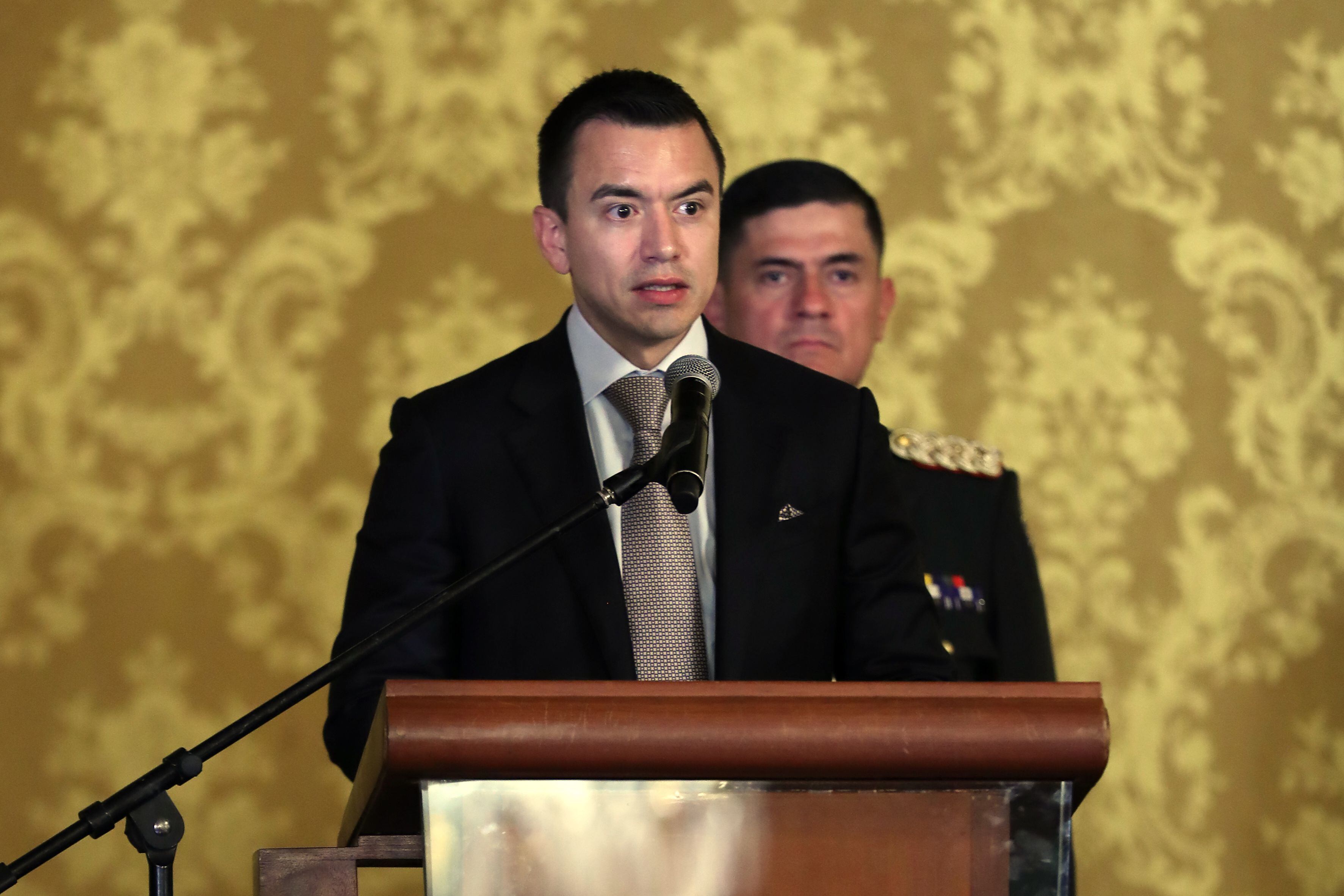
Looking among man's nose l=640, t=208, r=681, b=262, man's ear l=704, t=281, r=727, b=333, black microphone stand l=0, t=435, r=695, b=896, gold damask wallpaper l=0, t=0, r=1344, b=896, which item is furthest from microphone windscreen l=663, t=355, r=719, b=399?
gold damask wallpaper l=0, t=0, r=1344, b=896

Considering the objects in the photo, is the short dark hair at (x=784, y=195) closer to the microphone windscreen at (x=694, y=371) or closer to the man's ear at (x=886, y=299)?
the man's ear at (x=886, y=299)

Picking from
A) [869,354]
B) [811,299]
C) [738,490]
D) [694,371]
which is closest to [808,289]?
[811,299]

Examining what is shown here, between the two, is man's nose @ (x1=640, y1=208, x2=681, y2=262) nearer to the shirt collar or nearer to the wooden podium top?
the shirt collar

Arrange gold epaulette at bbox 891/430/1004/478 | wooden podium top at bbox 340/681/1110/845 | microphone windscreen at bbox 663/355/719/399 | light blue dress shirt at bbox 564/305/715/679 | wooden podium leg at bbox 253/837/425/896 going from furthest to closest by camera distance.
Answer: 1. gold epaulette at bbox 891/430/1004/478
2. light blue dress shirt at bbox 564/305/715/679
3. microphone windscreen at bbox 663/355/719/399
4. wooden podium leg at bbox 253/837/425/896
5. wooden podium top at bbox 340/681/1110/845

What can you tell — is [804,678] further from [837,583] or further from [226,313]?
[226,313]

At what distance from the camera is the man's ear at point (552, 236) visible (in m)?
1.67

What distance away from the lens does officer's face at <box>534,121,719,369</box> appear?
5.04 ft

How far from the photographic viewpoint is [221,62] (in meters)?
2.81

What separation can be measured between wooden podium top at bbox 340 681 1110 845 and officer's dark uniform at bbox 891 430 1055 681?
1.22 meters

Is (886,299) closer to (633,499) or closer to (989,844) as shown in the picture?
(633,499)

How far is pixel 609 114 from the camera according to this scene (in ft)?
5.32

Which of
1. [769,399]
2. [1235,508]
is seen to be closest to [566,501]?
[769,399]

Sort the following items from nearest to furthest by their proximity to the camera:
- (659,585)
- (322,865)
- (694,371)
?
(322,865)
(694,371)
(659,585)

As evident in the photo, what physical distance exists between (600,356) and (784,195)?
96 cm
